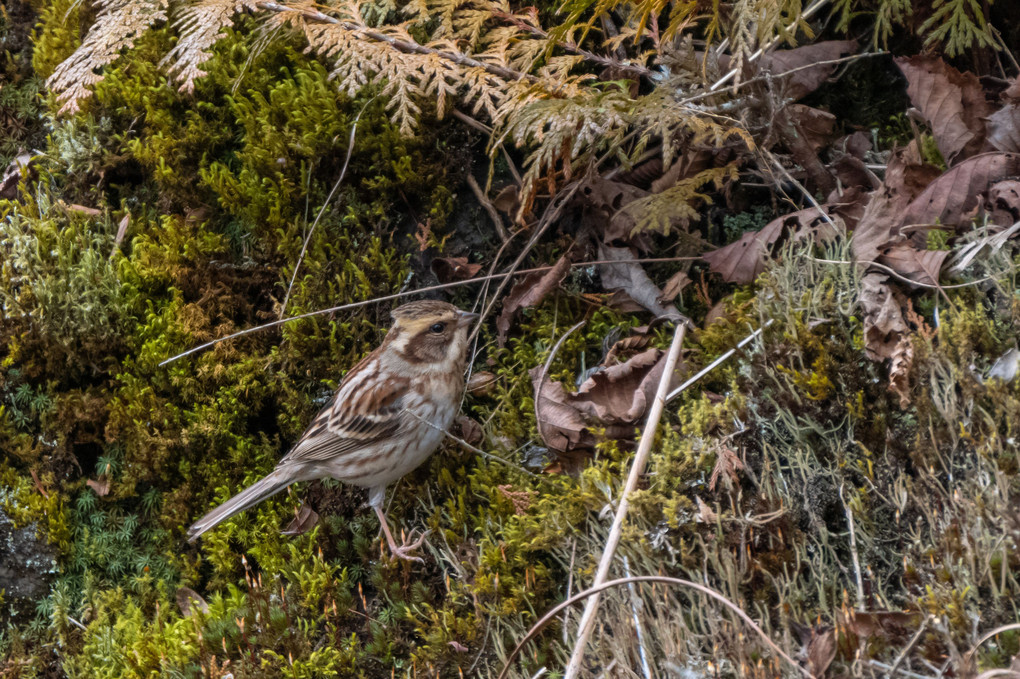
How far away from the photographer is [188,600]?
414 cm

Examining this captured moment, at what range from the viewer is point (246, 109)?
4.66 m

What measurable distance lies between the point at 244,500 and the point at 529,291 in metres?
1.73

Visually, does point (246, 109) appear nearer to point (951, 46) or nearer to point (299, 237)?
point (299, 237)

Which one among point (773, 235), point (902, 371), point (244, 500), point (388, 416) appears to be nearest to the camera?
point (902, 371)

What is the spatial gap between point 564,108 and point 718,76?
108cm

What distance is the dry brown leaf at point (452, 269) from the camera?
4.45 meters

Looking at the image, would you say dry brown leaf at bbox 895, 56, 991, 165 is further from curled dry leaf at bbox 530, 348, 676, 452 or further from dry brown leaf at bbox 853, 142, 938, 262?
curled dry leaf at bbox 530, 348, 676, 452

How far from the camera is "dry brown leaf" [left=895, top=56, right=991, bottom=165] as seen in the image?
3.75m

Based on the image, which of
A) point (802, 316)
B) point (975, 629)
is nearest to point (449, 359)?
point (802, 316)

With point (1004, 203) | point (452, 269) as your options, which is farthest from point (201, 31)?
point (1004, 203)

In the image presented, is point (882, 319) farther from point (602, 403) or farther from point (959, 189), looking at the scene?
point (602, 403)

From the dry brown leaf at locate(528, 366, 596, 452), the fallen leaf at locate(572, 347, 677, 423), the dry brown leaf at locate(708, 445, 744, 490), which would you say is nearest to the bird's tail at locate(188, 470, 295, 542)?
the dry brown leaf at locate(528, 366, 596, 452)

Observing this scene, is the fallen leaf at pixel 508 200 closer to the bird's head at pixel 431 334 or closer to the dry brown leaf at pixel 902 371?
the bird's head at pixel 431 334

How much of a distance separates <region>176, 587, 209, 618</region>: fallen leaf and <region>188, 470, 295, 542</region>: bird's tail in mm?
285
